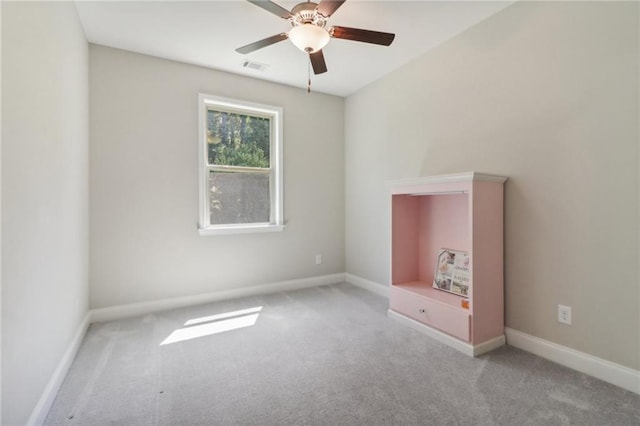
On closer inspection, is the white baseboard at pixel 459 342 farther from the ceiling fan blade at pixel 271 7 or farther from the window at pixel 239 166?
the ceiling fan blade at pixel 271 7

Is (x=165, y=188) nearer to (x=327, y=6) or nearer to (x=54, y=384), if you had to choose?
(x=54, y=384)

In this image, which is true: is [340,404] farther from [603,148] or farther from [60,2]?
[60,2]

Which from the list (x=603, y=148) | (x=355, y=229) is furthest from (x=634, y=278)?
(x=355, y=229)

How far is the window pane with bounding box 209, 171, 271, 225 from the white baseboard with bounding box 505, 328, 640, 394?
9.24ft

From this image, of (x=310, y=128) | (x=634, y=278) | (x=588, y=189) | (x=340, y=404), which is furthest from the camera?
(x=310, y=128)

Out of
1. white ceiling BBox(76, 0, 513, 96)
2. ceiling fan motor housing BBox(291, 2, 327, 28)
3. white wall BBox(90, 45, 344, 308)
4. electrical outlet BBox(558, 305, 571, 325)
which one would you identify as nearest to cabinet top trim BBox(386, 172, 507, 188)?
electrical outlet BBox(558, 305, 571, 325)

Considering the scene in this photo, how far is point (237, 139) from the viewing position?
11.8 ft

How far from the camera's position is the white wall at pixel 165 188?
2852 millimetres

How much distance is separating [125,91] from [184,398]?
9.22ft

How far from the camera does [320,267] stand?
Result: 161 inches

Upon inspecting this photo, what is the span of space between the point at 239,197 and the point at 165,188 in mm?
809

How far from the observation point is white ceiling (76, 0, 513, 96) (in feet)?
7.55

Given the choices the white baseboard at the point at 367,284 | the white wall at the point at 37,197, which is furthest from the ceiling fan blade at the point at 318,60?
the white baseboard at the point at 367,284

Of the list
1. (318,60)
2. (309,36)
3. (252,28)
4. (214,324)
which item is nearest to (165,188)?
(214,324)
